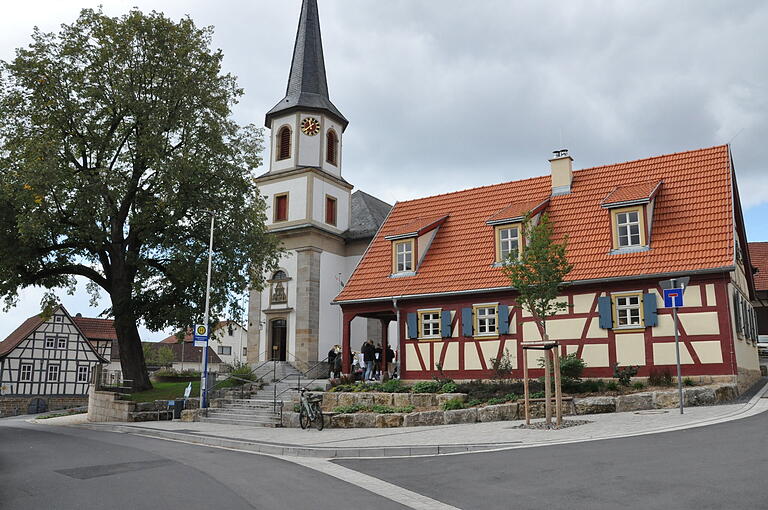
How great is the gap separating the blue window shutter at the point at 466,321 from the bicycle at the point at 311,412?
23.0 feet

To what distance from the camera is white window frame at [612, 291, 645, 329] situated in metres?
20.3

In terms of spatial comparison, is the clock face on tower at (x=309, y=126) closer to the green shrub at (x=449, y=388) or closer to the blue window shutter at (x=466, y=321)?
the blue window shutter at (x=466, y=321)

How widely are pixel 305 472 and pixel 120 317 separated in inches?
718

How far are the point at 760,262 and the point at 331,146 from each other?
86.8 ft

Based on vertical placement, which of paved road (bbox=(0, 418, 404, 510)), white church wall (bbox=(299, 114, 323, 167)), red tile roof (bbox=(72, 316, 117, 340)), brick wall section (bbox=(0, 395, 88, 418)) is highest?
white church wall (bbox=(299, 114, 323, 167))

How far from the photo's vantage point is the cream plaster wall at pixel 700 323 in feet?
62.5

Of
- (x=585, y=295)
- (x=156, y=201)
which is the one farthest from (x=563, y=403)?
(x=156, y=201)

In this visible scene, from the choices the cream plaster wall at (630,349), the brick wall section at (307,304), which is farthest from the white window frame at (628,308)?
the brick wall section at (307,304)

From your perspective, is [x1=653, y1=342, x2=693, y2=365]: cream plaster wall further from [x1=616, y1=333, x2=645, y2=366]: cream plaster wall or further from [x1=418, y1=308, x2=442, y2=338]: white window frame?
[x1=418, y1=308, x2=442, y2=338]: white window frame

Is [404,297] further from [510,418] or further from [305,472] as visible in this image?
[305,472]

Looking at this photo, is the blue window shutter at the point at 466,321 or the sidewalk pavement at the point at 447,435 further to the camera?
the blue window shutter at the point at 466,321

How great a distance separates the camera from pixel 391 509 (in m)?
7.50

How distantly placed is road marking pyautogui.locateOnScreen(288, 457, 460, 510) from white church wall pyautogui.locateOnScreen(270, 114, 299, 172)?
25831 millimetres

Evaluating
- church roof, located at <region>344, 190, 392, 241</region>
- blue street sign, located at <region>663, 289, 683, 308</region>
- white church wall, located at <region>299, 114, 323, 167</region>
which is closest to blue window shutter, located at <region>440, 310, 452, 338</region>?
blue street sign, located at <region>663, 289, 683, 308</region>
